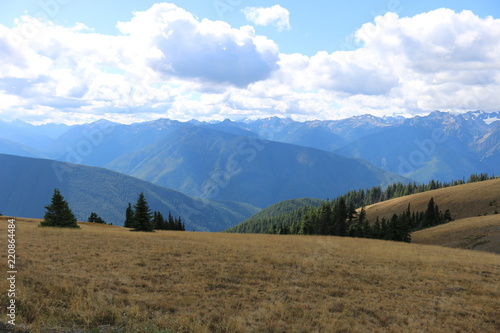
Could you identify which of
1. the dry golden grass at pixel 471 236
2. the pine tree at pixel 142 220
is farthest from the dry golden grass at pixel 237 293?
the dry golden grass at pixel 471 236

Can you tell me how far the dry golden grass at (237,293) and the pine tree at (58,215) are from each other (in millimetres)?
17460

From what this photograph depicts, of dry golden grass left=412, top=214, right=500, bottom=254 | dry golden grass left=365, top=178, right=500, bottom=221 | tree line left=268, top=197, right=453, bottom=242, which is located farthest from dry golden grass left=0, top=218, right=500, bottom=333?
dry golden grass left=365, top=178, right=500, bottom=221

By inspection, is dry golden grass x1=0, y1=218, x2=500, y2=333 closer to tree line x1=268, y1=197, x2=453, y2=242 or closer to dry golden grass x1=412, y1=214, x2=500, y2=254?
dry golden grass x1=412, y1=214, x2=500, y2=254

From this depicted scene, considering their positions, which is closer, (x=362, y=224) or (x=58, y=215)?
(x=58, y=215)

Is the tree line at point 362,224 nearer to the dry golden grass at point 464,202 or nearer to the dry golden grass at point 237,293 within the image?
the dry golden grass at point 464,202

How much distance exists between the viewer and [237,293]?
1294 centimetres

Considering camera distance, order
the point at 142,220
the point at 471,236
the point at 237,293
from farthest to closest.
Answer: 1. the point at 471,236
2. the point at 142,220
3. the point at 237,293

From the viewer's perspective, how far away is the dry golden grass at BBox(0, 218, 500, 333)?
31.5 feet

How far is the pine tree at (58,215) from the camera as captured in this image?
35812 mm

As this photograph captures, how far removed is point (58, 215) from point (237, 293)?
113ft

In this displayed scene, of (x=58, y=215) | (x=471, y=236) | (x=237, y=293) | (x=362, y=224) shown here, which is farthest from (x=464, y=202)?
(x=58, y=215)

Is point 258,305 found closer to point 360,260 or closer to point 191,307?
point 191,307

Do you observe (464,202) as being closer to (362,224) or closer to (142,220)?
(362,224)

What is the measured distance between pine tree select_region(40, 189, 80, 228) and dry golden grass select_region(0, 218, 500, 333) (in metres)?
17.5
